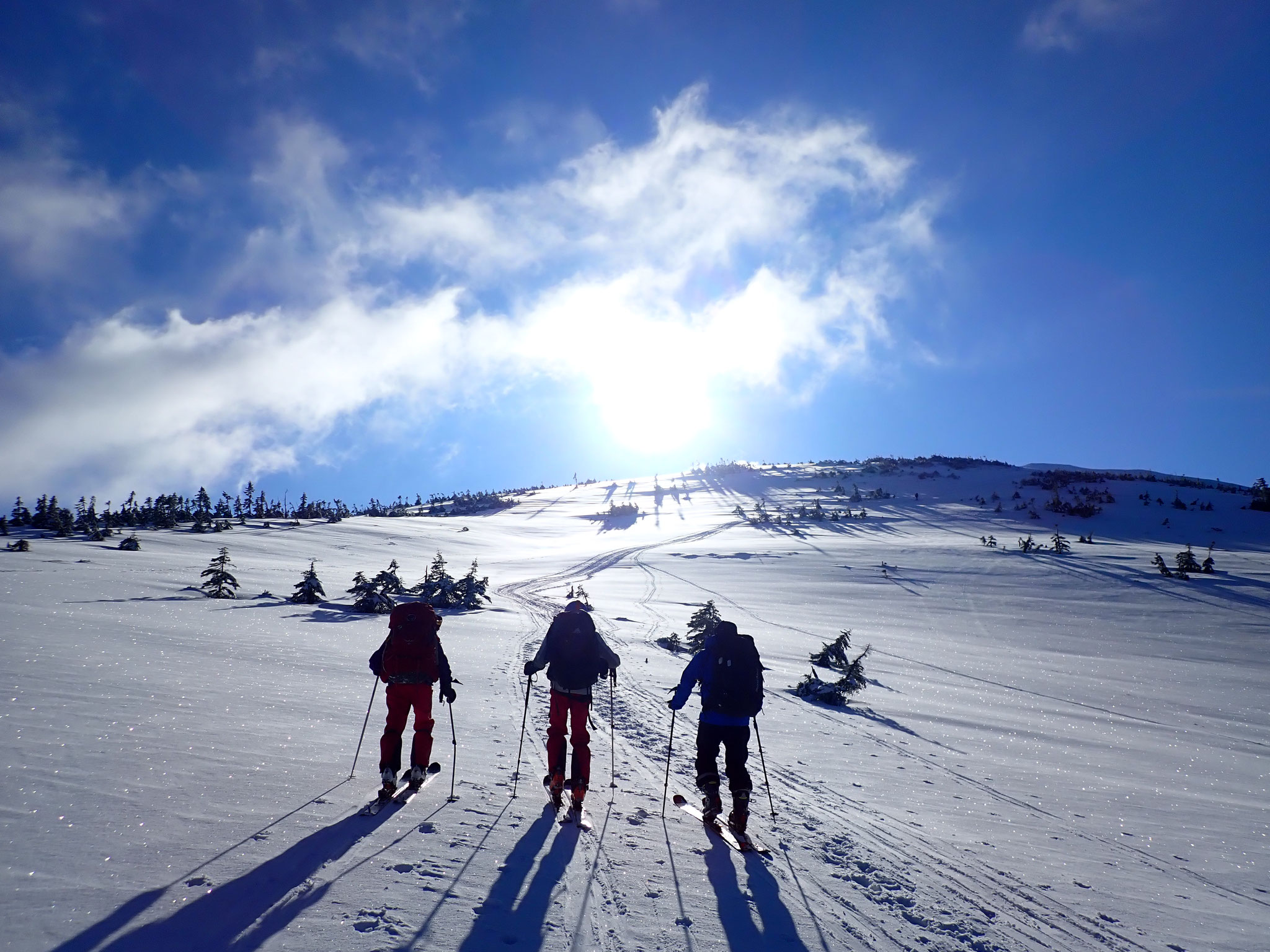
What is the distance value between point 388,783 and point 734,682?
3649 millimetres

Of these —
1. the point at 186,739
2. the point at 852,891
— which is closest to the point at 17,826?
the point at 186,739

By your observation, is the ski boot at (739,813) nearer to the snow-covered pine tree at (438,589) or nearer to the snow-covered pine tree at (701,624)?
the snow-covered pine tree at (701,624)

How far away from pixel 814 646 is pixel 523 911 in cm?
1651

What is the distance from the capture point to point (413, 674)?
652 centimetres

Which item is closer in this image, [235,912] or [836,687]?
[235,912]

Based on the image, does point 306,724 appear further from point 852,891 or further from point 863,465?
point 863,465

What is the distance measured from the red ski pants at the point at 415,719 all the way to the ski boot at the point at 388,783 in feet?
0.57

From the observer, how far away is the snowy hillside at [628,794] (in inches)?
165

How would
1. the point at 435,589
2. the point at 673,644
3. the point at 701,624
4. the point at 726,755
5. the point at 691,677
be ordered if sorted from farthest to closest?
the point at 435,589 → the point at 673,644 → the point at 701,624 → the point at 691,677 → the point at 726,755

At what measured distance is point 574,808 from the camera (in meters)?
6.12

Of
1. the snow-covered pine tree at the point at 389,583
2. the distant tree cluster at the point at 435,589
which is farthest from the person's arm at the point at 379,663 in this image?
the snow-covered pine tree at the point at 389,583

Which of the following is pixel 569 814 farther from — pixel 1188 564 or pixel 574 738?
pixel 1188 564

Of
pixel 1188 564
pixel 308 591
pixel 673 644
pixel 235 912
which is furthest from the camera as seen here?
pixel 1188 564

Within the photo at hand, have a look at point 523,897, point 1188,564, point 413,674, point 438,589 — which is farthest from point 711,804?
point 1188,564
